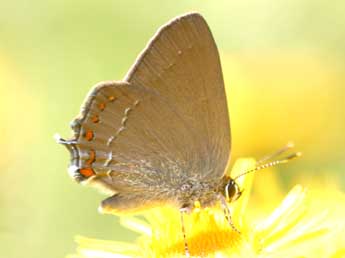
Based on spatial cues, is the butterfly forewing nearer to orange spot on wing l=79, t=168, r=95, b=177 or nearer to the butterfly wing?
the butterfly wing

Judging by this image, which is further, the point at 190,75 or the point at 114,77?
the point at 114,77

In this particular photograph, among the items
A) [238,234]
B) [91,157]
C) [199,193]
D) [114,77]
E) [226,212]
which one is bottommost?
[238,234]

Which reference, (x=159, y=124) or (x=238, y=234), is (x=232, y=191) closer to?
(x=238, y=234)

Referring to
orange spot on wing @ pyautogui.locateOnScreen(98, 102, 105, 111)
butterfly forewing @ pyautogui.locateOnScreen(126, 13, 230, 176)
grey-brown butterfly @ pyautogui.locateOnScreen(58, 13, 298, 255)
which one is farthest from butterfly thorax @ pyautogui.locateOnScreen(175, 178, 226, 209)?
orange spot on wing @ pyautogui.locateOnScreen(98, 102, 105, 111)

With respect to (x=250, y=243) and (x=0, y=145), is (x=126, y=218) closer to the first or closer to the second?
(x=250, y=243)

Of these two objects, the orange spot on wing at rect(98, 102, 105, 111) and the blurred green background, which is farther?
the blurred green background

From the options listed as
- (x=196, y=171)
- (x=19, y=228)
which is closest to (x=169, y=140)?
(x=196, y=171)

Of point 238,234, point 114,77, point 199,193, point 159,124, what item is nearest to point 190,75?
point 159,124

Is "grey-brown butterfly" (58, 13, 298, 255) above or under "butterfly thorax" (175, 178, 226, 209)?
above
